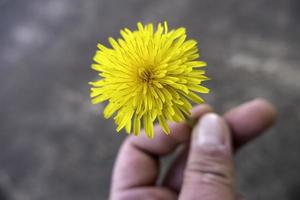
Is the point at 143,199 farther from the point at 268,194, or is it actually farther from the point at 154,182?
the point at 268,194

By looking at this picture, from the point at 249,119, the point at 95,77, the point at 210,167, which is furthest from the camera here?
the point at 95,77

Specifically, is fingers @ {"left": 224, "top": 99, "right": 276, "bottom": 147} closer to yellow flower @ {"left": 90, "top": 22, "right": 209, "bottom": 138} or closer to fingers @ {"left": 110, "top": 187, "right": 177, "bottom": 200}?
fingers @ {"left": 110, "top": 187, "right": 177, "bottom": 200}

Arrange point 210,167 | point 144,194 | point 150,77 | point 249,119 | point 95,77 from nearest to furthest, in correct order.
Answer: point 150,77 → point 210,167 → point 144,194 → point 249,119 → point 95,77

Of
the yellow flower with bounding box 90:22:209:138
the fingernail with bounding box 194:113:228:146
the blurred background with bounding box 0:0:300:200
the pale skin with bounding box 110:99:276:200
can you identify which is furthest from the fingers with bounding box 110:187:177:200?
the blurred background with bounding box 0:0:300:200

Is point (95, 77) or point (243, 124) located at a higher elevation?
point (95, 77)

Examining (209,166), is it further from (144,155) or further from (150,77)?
(150,77)

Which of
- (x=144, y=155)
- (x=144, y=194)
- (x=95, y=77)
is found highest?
(x=95, y=77)

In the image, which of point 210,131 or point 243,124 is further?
point 243,124

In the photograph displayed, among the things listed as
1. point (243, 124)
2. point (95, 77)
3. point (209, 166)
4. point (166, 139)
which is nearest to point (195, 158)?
point (209, 166)
